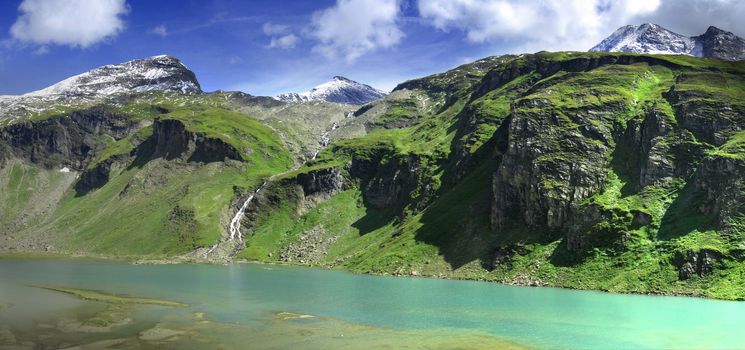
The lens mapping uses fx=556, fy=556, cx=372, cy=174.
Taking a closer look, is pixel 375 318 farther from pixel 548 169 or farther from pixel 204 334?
pixel 548 169

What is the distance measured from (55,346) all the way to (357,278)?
272 feet

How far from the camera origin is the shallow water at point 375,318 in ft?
180

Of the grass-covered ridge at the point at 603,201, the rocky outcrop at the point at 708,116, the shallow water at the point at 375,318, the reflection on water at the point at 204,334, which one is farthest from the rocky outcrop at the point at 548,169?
the reflection on water at the point at 204,334

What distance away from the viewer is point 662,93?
490ft

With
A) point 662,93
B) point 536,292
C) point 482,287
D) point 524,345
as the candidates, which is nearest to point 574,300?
point 536,292

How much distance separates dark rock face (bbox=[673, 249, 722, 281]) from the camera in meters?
93.9

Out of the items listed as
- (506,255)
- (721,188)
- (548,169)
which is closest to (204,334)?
(506,255)

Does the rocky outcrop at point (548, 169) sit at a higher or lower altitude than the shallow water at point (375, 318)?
higher

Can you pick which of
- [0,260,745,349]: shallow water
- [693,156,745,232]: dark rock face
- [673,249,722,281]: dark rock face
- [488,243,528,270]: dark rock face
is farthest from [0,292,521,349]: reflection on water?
[693,156,745,232]: dark rock face

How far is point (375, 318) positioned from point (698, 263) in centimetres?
6097

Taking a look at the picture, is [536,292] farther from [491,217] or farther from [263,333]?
[263,333]

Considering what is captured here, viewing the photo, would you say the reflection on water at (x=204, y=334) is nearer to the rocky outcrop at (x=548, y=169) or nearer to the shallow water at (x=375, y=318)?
the shallow water at (x=375, y=318)

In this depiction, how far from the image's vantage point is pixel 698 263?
9512 centimetres

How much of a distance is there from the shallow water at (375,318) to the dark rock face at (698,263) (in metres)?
10.5
